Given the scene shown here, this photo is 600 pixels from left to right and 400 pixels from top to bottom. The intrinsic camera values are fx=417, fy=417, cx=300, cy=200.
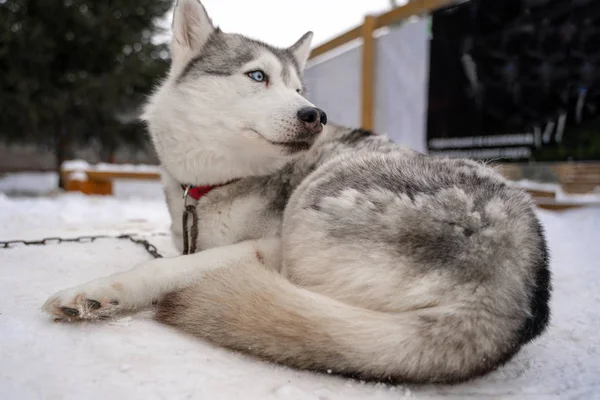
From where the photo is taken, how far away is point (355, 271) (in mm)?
1309

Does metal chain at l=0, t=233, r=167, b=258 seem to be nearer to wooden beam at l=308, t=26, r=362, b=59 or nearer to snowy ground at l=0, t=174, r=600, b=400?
snowy ground at l=0, t=174, r=600, b=400

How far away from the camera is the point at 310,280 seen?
4.57ft

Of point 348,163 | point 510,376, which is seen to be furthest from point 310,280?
A: point 510,376

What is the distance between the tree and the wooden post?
5.83 m

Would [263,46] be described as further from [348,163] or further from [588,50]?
[588,50]

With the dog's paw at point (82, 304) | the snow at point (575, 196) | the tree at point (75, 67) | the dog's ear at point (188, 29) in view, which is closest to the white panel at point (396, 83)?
the snow at point (575, 196)

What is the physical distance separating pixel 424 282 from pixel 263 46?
171cm

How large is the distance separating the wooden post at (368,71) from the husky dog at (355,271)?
403 centimetres

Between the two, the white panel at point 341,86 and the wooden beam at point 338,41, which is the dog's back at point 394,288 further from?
the wooden beam at point 338,41

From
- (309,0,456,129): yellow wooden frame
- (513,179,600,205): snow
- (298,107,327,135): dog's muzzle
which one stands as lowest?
(513,179,600,205): snow

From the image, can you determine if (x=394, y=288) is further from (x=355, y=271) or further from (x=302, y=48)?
(x=302, y=48)

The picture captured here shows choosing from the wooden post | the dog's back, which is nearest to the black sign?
the wooden post

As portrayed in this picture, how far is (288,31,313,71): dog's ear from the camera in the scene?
2684 mm

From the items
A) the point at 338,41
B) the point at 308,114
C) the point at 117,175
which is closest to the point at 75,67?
the point at 117,175
